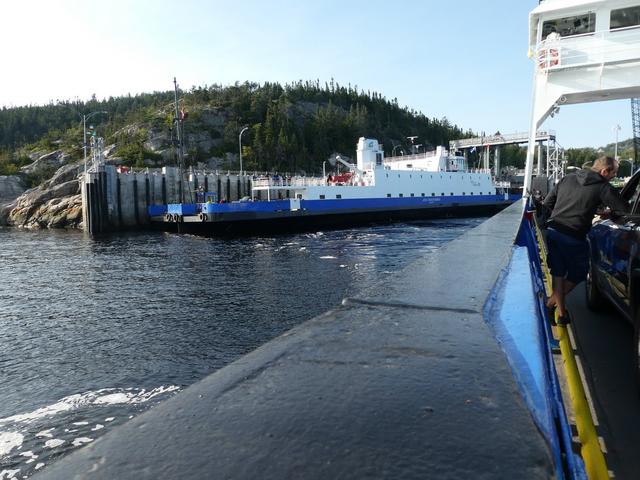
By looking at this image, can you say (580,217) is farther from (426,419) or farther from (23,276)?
(23,276)

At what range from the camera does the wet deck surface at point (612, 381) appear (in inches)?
104

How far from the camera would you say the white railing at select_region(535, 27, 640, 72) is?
10320 millimetres

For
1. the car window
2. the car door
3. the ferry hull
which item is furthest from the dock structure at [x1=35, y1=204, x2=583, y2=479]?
the ferry hull

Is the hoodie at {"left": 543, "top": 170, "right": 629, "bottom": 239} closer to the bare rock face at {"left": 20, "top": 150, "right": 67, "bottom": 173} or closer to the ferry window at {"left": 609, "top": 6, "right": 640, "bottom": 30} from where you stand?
the ferry window at {"left": 609, "top": 6, "right": 640, "bottom": 30}

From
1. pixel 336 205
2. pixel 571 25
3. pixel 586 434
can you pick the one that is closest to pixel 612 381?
pixel 586 434

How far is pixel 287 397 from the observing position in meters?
1.18

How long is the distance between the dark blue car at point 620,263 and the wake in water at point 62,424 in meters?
5.03

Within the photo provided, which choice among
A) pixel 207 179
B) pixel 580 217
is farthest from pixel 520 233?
pixel 207 179

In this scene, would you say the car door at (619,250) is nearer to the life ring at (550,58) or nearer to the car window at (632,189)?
the car window at (632,189)

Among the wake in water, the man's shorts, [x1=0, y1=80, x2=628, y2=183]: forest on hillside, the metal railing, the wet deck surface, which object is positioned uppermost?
[x1=0, y1=80, x2=628, y2=183]: forest on hillside

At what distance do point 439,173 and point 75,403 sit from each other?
3854 centimetres

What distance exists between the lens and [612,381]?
360 centimetres

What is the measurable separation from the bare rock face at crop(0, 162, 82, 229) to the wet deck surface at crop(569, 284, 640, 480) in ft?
128

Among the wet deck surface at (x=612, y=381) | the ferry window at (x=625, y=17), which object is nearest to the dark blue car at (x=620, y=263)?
the wet deck surface at (x=612, y=381)
